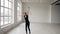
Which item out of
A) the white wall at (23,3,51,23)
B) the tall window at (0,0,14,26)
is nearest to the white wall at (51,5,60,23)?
the white wall at (23,3,51,23)

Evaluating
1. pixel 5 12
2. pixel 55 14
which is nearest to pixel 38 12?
pixel 55 14

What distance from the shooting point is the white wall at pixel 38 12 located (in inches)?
587

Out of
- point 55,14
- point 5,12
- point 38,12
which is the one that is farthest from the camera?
point 38,12

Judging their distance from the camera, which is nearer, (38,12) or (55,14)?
(55,14)

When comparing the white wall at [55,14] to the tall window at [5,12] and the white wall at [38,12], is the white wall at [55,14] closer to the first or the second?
the white wall at [38,12]

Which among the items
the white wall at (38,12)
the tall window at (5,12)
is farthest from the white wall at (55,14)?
the tall window at (5,12)

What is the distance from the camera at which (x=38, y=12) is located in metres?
15.1

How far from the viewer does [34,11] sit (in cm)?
1505

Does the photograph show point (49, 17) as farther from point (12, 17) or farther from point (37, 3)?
point (12, 17)

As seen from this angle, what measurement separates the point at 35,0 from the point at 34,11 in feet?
6.68

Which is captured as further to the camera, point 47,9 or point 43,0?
point 47,9

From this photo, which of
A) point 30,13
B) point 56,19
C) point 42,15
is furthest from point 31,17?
point 56,19

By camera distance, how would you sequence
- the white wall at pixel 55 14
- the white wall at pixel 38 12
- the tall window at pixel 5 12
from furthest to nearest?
the white wall at pixel 38 12 < the white wall at pixel 55 14 < the tall window at pixel 5 12

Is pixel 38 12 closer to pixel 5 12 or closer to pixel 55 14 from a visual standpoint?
pixel 55 14
